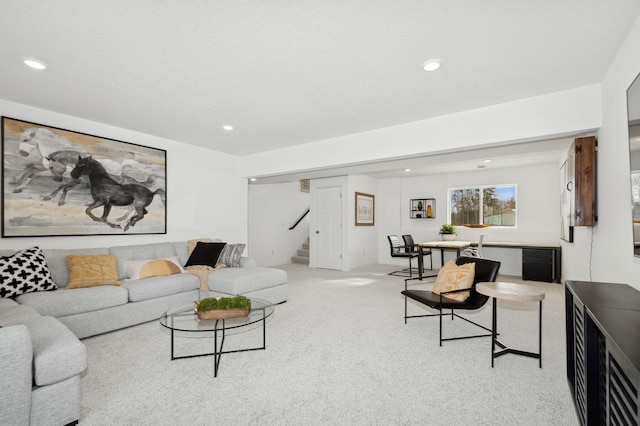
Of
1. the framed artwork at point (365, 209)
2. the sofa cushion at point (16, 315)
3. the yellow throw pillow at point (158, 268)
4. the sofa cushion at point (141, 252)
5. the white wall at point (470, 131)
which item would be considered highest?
the white wall at point (470, 131)

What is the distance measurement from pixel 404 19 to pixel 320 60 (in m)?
0.76

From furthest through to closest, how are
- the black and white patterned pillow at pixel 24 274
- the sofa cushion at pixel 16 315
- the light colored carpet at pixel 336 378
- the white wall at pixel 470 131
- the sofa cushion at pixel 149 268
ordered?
the sofa cushion at pixel 149 268
the white wall at pixel 470 131
the black and white patterned pillow at pixel 24 274
the sofa cushion at pixel 16 315
the light colored carpet at pixel 336 378

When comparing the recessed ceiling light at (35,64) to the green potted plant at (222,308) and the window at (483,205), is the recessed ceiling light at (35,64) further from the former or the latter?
the window at (483,205)

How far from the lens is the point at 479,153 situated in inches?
174

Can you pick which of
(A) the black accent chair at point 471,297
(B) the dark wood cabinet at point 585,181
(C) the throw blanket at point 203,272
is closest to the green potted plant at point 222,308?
(C) the throw blanket at point 203,272

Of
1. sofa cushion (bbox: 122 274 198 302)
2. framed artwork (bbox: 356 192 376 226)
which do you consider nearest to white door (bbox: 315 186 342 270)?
framed artwork (bbox: 356 192 376 226)

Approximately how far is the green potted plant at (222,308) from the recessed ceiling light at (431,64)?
2516 millimetres

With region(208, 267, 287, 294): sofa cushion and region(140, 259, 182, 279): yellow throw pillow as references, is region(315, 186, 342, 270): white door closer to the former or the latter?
region(208, 267, 287, 294): sofa cushion

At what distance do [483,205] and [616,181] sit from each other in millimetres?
5041

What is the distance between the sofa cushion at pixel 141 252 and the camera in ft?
12.8

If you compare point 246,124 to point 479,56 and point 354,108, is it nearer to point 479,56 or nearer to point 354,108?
point 354,108

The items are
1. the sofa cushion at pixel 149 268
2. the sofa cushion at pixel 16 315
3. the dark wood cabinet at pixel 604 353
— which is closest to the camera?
the dark wood cabinet at pixel 604 353

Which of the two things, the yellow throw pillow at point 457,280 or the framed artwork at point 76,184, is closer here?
the yellow throw pillow at point 457,280

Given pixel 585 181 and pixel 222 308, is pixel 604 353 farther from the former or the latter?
pixel 222 308
